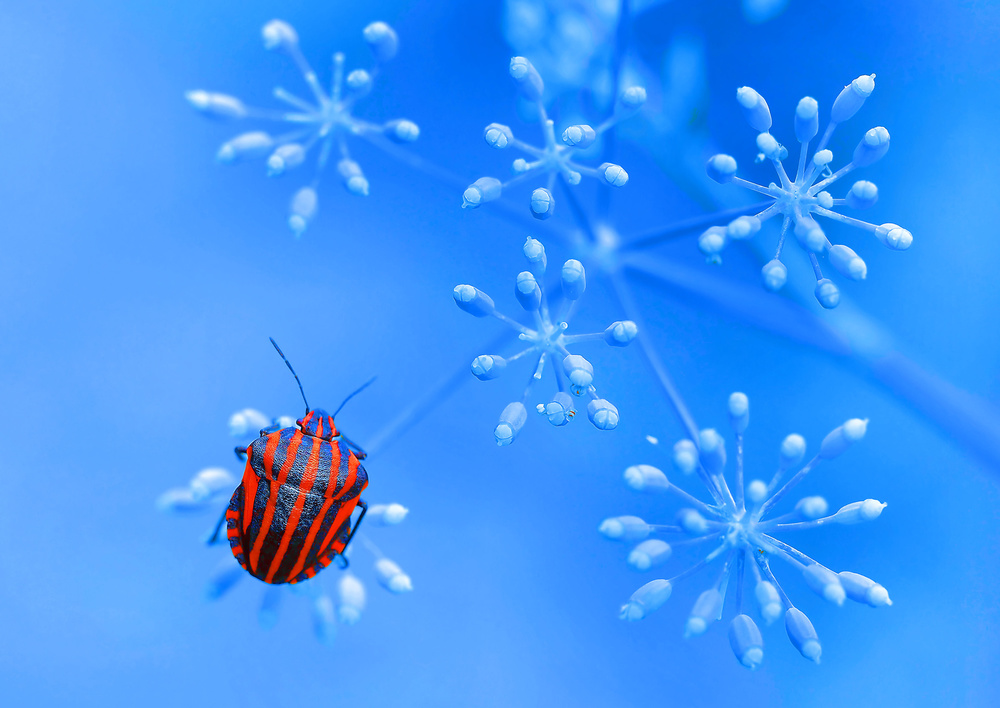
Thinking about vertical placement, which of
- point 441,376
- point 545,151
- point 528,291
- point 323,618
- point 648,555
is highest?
point 545,151

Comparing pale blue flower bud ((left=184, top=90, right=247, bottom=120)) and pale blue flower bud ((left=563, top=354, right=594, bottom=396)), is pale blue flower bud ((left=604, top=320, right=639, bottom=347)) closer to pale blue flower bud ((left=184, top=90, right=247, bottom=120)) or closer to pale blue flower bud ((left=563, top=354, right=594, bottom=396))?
pale blue flower bud ((left=563, top=354, right=594, bottom=396))

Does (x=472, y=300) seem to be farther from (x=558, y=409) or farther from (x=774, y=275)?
(x=774, y=275)

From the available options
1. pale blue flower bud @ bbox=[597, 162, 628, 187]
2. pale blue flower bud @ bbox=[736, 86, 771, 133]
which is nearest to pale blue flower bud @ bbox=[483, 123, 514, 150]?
pale blue flower bud @ bbox=[597, 162, 628, 187]

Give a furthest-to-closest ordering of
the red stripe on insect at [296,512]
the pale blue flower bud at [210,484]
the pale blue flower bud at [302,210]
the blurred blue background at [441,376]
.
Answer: the blurred blue background at [441,376]
the pale blue flower bud at [302,210]
the pale blue flower bud at [210,484]
the red stripe on insect at [296,512]

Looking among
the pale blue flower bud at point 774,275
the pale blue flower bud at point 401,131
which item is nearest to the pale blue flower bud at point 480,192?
the pale blue flower bud at point 401,131

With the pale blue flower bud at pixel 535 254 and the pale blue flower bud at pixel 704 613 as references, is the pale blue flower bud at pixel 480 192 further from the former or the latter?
the pale blue flower bud at pixel 704 613

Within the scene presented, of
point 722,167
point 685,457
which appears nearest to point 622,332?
point 685,457

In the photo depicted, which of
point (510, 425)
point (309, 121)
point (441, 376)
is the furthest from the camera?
point (441, 376)
